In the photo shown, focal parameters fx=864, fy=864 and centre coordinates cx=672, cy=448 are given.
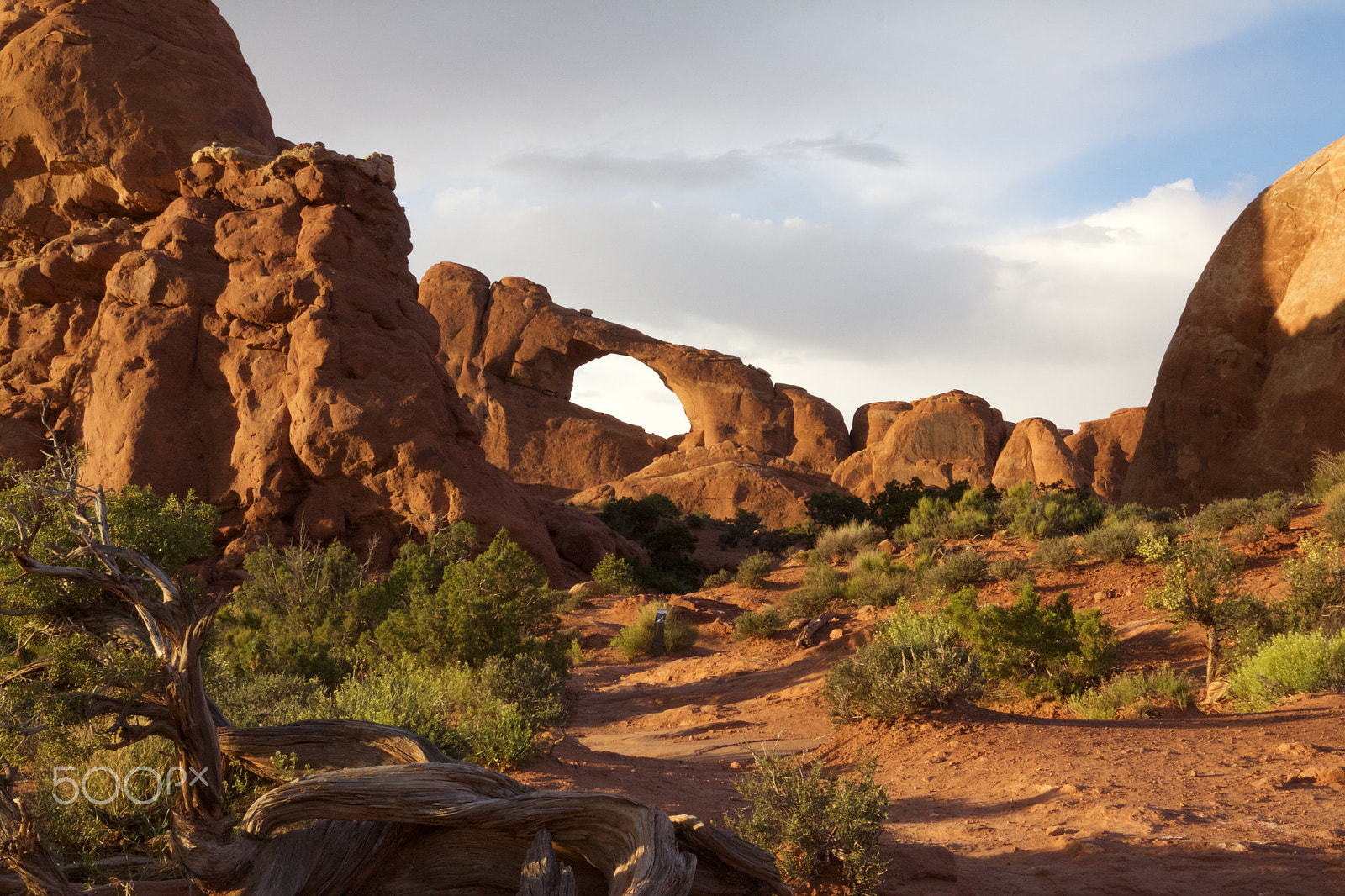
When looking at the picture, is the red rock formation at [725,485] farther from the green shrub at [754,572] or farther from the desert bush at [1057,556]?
the desert bush at [1057,556]

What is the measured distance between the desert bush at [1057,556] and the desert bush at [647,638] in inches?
244

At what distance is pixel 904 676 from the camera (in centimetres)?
817

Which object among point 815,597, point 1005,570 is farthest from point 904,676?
point 815,597

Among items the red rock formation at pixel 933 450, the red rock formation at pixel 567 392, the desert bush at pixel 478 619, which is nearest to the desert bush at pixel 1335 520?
the desert bush at pixel 478 619

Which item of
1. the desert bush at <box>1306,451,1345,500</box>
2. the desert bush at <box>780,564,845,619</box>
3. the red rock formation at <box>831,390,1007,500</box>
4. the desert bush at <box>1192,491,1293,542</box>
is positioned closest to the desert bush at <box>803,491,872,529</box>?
the red rock formation at <box>831,390,1007,500</box>

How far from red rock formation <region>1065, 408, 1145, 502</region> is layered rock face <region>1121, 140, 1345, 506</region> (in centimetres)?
2579

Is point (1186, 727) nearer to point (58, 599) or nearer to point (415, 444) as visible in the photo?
point (58, 599)

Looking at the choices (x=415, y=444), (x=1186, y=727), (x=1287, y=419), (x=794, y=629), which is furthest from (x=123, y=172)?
(x=1287, y=419)

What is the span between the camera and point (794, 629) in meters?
15.2

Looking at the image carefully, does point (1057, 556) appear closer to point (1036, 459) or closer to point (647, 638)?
point (647, 638)

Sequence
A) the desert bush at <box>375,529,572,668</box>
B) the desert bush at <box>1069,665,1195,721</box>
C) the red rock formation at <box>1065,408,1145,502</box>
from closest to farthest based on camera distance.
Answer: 1. the desert bush at <box>1069,665,1195,721</box>
2. the desert bush at <box>375,529,572,668</box>
3. the red rock formation at <box>1065,408,1145,502</box>

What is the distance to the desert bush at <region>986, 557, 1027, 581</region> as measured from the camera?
46.8ft

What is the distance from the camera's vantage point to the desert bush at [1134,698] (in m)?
8.59

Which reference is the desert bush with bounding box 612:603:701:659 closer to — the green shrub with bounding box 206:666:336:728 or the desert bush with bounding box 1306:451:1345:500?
the green shrub with bounding box 206:666:336:728
